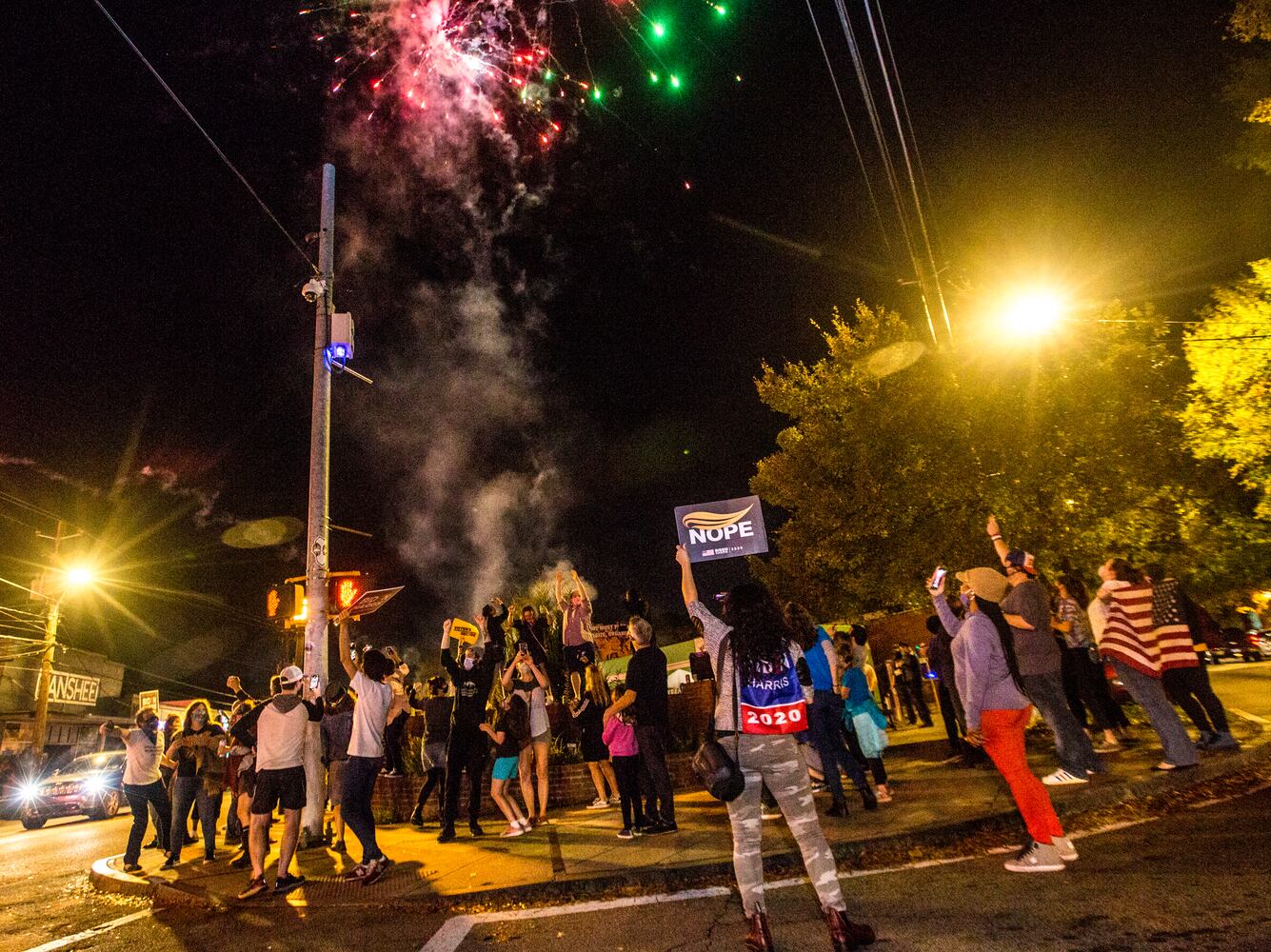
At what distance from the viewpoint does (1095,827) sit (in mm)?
5027

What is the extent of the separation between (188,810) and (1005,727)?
887 cm

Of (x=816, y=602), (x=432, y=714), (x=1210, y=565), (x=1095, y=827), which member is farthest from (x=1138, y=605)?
(x=816, y=602)

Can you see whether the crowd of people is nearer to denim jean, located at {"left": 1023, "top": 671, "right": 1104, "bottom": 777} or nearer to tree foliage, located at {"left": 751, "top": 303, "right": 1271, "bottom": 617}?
denim jean, located at {"left": 1023, "top": 671, "right": 1104, "bottom": 777}

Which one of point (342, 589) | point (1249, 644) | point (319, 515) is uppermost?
point (319, 515)

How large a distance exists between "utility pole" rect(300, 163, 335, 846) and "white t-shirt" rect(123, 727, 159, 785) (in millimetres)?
1852

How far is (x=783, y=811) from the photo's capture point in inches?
133

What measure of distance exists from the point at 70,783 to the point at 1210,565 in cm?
2790

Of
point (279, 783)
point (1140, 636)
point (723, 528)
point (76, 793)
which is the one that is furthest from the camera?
point (723, 528)

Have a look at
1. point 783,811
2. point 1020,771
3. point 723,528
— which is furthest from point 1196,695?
point 723,528

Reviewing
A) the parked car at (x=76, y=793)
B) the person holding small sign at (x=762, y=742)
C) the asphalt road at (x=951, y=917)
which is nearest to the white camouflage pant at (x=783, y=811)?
the person holding small sign at (x=762, y=742)

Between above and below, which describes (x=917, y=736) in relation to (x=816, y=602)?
below

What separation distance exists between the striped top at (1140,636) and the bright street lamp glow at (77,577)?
30989 millimetres

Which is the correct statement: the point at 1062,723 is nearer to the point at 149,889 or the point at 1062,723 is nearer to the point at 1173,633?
the point at 1173,633

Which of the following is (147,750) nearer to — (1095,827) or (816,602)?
(1095,827)
